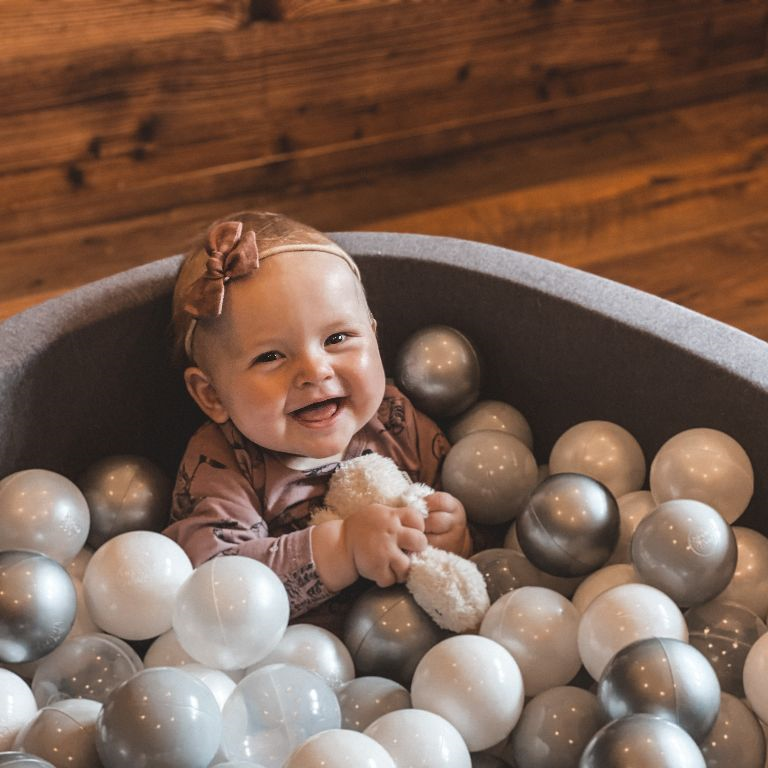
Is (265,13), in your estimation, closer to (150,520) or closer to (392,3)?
(392,3)

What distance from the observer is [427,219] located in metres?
1.91

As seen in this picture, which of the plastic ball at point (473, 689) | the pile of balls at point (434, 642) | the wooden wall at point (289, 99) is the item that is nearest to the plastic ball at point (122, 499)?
the pile of balls at point (434, 642)

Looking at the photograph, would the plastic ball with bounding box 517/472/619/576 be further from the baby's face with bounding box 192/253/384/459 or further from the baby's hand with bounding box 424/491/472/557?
the baby's face with bounding box 192/253/384/459

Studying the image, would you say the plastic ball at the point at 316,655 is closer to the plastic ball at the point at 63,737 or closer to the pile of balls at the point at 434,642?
the pile of balls at the point at 434,642

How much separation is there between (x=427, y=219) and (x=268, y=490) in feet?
2.87

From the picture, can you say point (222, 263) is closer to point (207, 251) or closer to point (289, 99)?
point (207, 251)

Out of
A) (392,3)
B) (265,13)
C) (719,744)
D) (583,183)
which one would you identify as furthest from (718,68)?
(719,744)

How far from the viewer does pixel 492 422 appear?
4.06ft

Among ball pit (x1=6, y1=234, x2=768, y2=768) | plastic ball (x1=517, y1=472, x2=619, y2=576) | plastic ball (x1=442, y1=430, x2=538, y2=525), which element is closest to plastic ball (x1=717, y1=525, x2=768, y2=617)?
ball pit (x1=6, y1=234, x2=768, y2=768)

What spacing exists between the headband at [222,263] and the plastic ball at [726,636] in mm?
473

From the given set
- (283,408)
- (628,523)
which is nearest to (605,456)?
(628,523)

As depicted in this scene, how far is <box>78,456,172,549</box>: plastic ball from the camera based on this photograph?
1.13 meters

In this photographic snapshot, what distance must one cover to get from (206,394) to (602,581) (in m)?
0.40

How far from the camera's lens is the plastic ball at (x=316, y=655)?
0.97 m
